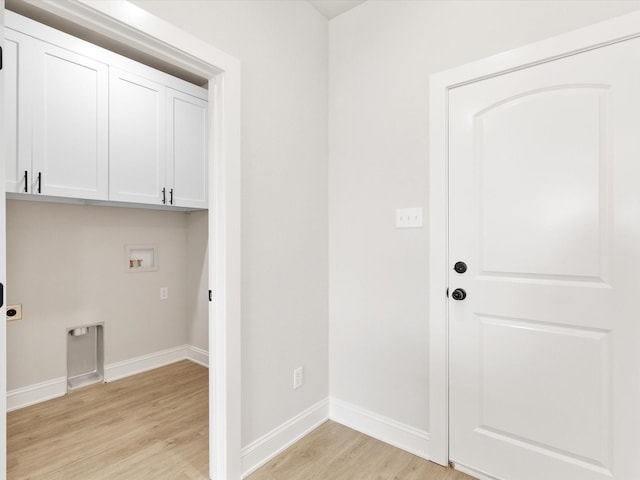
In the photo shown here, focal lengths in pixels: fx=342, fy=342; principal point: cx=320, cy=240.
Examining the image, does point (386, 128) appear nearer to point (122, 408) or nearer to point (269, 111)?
point (269, 111)

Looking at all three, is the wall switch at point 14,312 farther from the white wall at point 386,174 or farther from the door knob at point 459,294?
the door knob at point 459,294

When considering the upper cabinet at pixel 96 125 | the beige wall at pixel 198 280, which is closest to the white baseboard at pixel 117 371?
the beige wall at pixel 198 280

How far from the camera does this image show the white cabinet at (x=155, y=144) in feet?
8.14

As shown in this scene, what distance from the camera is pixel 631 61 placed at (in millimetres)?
1361

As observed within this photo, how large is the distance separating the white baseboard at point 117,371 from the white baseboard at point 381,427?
157 cm

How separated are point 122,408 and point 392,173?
248 cm

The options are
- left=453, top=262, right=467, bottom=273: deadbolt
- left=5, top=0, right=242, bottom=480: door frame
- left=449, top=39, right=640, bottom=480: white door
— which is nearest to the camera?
left=449, top=39, right=640, bottom=480: white door

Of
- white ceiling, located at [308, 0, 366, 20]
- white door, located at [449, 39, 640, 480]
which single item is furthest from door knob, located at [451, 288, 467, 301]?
white ceiling, located at [308, 0, 366, 20]

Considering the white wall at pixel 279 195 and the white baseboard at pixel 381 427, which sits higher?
the white wall at pixel 279 195

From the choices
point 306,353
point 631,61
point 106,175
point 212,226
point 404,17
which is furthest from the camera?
point 106,175

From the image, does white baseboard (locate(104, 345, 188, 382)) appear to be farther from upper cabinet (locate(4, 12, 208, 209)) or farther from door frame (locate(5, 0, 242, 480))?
door frame (locate(5, 0, 242, 480))

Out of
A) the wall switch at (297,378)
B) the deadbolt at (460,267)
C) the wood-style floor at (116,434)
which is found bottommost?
the wood-style floor at (116,434)

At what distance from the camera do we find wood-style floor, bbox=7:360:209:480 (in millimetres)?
1797

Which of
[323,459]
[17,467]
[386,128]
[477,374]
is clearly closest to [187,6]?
[386,128]
